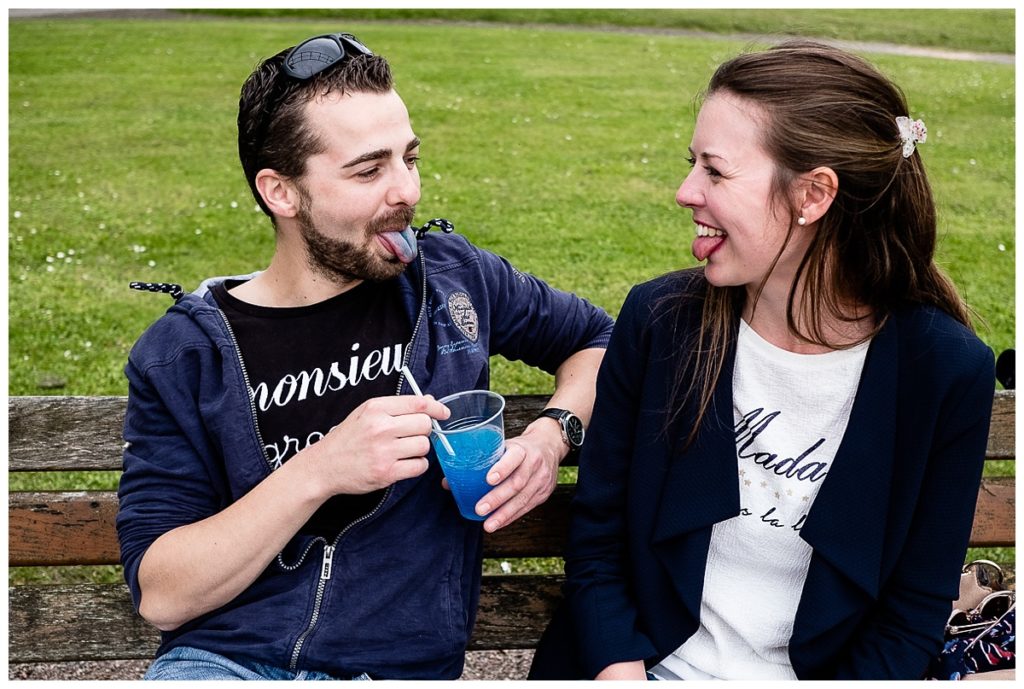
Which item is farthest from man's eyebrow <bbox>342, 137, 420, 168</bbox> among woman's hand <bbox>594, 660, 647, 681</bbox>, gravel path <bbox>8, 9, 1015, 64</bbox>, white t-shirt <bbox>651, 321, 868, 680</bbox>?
gravel path <bbox>8, 9, 1015, 64</bbox>

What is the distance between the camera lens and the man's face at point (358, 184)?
240 centimetres

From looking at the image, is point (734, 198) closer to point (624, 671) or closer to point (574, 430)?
point (574, 430)

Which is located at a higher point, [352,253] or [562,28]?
[352,253]

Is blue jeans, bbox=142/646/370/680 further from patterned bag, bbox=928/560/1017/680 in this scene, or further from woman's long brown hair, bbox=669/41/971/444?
patterned bag, bbox=928/560/1017/680

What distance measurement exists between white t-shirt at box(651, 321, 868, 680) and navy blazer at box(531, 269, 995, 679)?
0.04 metres

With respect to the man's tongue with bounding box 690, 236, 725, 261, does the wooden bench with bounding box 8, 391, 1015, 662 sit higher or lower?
lower

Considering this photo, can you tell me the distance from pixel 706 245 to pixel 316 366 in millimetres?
882

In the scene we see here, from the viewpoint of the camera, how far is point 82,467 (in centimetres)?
276

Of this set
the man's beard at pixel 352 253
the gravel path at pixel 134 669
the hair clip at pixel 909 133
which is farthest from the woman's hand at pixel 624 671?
the gravel path at pixel 134 669

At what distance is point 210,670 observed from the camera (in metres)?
2.32

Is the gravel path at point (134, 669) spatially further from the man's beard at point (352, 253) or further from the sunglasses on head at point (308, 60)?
the sunglasses on head at point (308, 60)

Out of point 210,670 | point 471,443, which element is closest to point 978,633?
point 471,443

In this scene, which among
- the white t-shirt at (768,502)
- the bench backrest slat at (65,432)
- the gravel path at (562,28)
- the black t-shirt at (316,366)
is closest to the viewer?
the white t-shirt at (768,502)

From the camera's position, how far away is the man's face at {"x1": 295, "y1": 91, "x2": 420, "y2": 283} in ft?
7.86
